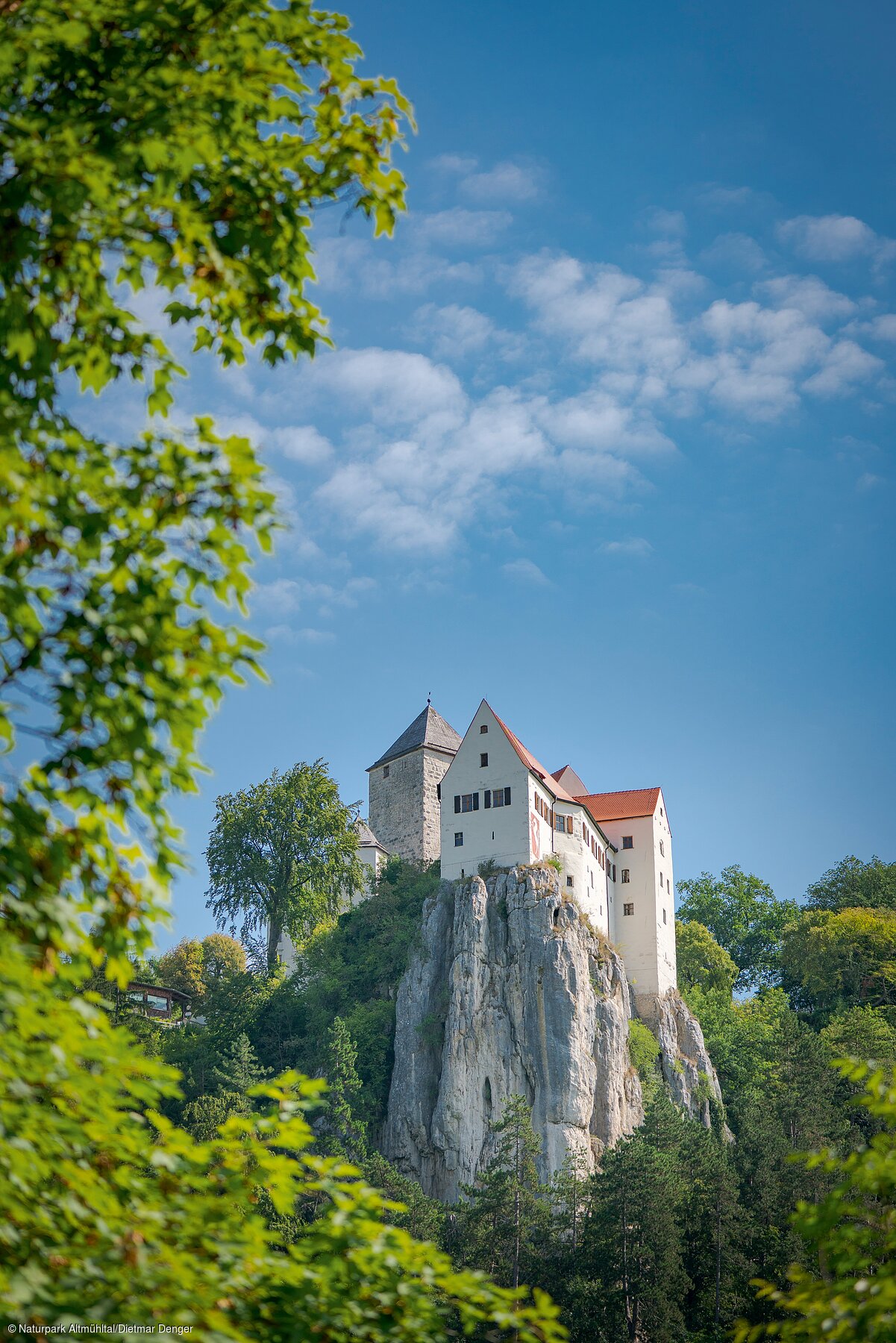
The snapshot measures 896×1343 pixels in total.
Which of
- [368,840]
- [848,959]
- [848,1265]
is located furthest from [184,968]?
[848,1265]

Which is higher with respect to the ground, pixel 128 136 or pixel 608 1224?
pixel 128 136

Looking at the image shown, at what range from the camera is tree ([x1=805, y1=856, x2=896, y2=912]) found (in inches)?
3201

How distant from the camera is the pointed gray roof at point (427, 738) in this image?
73.8m

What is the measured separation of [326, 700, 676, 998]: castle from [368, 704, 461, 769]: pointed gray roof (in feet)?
3.24

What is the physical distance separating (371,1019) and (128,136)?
46.3 meters

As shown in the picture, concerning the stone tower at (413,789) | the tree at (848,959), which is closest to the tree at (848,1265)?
the stone tower at (413,789)

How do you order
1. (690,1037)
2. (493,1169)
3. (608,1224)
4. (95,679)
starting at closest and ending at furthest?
(95,679) → (608,1224) → (493,1169) → (690,1037)

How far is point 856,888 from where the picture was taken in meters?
84.6

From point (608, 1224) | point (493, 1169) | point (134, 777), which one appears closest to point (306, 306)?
point (134, 777)

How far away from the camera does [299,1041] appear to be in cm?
5084

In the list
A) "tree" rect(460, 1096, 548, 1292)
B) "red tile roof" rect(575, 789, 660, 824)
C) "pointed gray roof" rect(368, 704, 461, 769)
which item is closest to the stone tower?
"pointed gray roof" rect(368, 704, 461, 769)

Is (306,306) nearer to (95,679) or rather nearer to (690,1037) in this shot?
(95,679)

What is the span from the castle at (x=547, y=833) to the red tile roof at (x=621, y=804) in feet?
0.23

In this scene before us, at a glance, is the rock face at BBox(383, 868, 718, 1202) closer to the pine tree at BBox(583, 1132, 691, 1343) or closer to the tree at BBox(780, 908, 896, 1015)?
the pine tree at BBox(583, 1132, 691, 1343)
